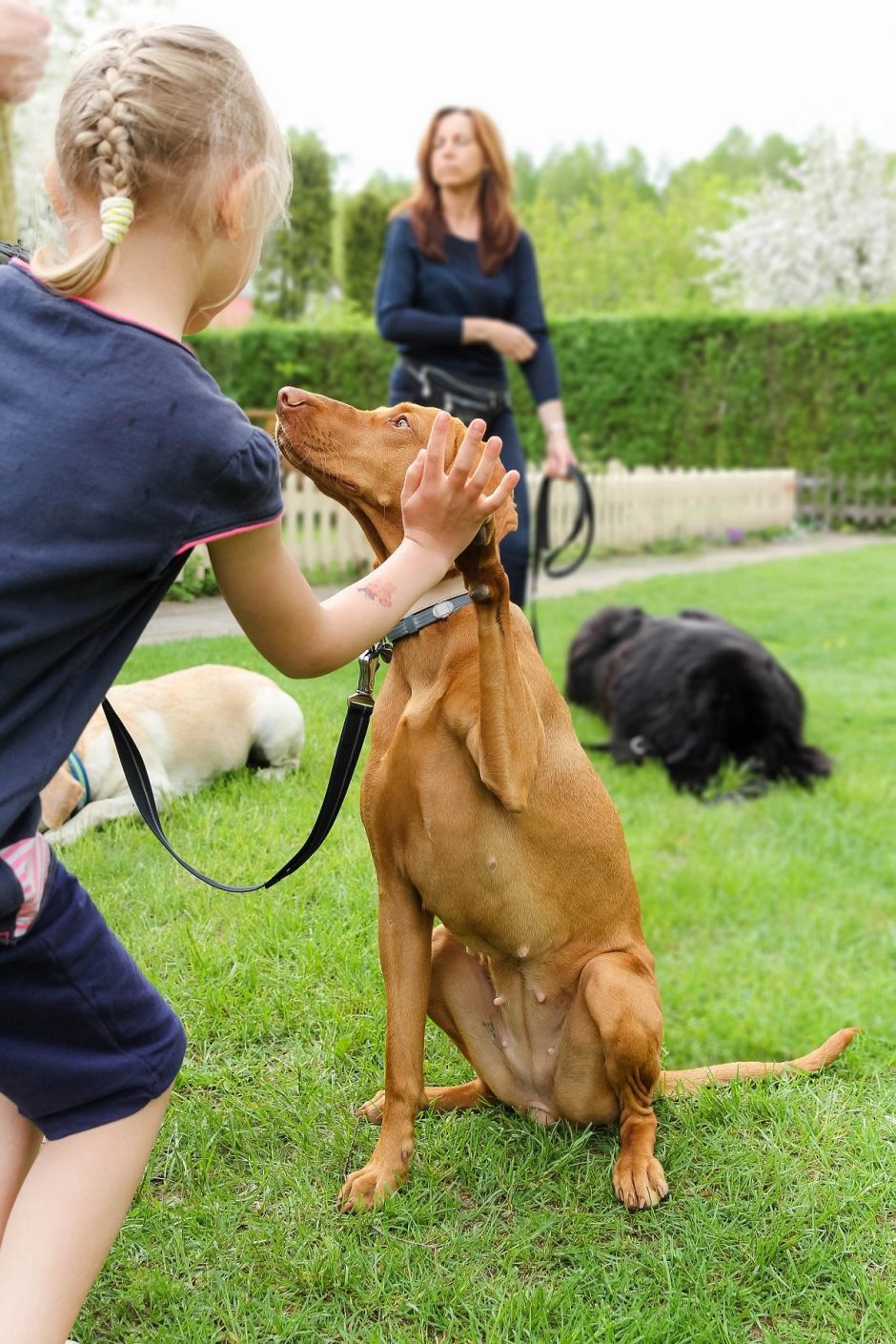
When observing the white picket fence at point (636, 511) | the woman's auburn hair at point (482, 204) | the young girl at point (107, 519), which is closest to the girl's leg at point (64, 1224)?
A: the young girl at point (107, 519)

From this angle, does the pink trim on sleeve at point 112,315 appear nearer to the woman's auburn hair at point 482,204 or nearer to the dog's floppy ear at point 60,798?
the dog's floppy ear at point 60,798

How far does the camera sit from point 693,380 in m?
16.5

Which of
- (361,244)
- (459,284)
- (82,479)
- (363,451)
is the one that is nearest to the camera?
(82,479)

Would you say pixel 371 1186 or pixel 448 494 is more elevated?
pixel 448 494

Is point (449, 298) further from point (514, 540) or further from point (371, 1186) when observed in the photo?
point (371, 1186)

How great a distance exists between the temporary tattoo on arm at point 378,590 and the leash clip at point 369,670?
34 cm

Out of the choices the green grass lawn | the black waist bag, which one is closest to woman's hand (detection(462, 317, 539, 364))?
the black waist bag

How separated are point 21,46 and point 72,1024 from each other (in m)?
1.33

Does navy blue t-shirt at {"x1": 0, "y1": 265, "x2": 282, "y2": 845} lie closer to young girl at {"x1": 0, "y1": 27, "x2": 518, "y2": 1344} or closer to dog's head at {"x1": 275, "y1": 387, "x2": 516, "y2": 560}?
young girl at {"x1": 0, "y1": 27, "x2": 518, "y2": 1344}

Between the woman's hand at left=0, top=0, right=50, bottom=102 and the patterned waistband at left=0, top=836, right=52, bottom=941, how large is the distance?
107cm

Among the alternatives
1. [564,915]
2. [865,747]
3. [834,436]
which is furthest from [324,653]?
[834,436]

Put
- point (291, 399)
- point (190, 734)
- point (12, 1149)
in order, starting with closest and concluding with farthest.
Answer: point (12, 1149), point (291, 399), point (190, 734)

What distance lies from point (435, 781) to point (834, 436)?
1460 cm

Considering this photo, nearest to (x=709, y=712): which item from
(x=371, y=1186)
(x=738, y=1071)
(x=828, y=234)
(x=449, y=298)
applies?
(x=449, y=298)
